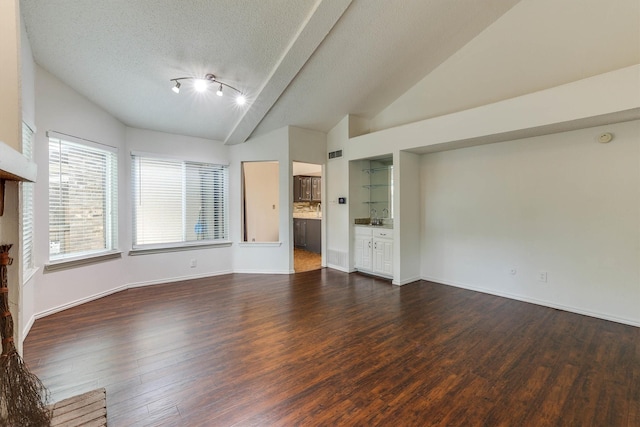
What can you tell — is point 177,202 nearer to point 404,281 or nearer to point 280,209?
point 280,209

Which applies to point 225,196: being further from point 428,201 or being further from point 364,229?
point 428,201

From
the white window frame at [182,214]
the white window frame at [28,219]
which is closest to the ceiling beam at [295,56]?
the white window frame at [182,214]

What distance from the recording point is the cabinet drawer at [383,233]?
4.66 metres

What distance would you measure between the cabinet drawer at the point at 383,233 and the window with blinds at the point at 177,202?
2.87 meters

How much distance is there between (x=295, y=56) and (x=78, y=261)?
12.5 ft

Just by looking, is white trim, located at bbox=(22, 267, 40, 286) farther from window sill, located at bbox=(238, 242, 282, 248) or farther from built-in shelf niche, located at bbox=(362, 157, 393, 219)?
built-in shelf niche, located at bbox=(362, 157, 393, 219)

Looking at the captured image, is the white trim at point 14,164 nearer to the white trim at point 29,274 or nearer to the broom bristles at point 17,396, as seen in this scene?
the broom bristles at point 17,396

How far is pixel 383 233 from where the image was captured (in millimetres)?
4773

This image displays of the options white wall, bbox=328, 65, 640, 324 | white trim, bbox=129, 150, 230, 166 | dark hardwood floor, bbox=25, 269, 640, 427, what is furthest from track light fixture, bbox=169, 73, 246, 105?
dark hardwood floor, bbox=25, 269, 640, 427

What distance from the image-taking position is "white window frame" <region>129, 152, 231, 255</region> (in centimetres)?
437

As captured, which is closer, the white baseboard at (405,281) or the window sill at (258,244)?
the white baseboard at (405,281)

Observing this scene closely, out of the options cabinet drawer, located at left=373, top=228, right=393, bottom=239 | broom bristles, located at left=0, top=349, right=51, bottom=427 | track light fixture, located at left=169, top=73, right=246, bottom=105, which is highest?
track light fixture, located at left=169, top=73, right=246, bottom=105

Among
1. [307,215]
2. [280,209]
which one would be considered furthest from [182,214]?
[307,215]

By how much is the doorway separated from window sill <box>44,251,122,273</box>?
429 cm
